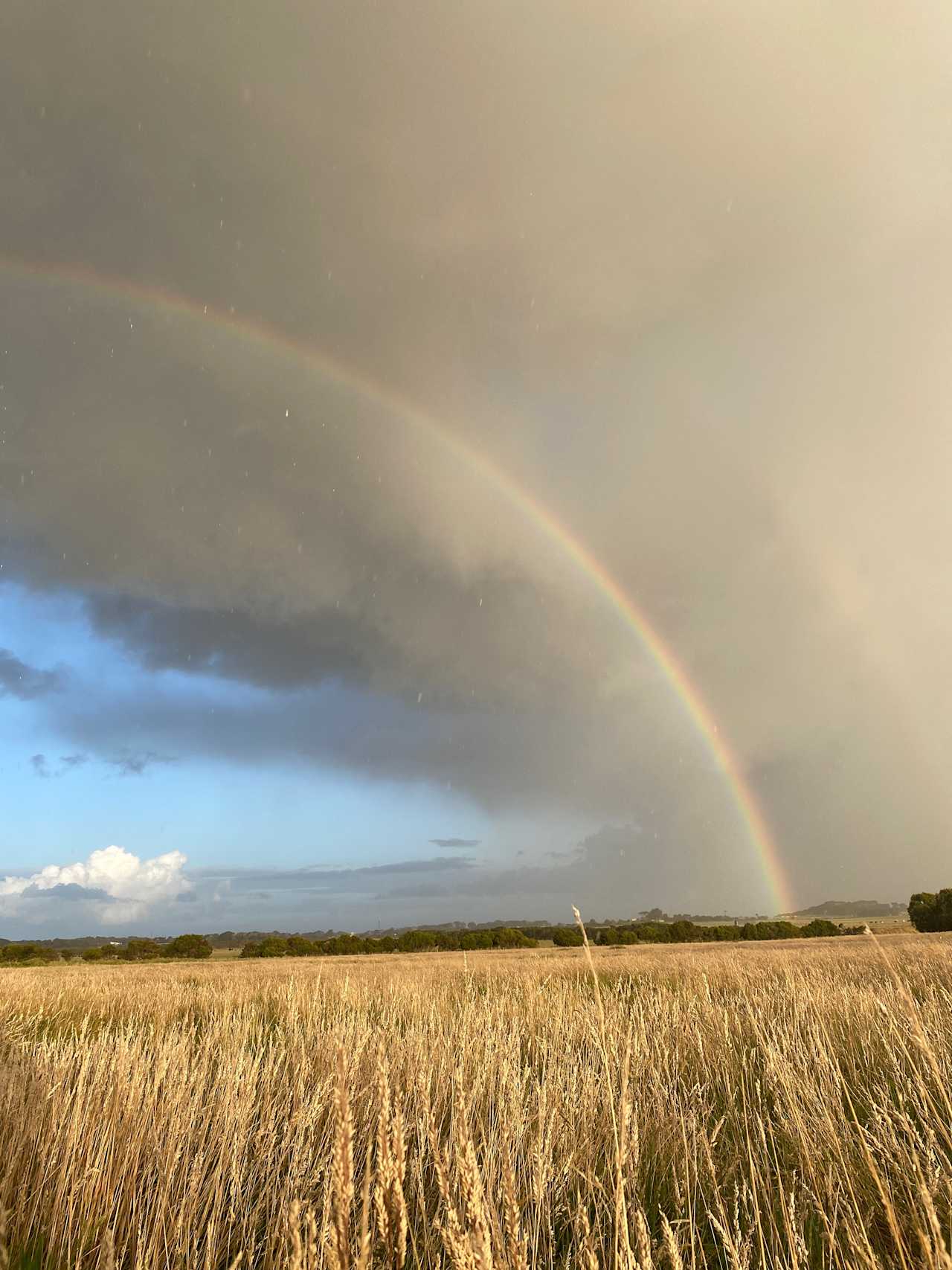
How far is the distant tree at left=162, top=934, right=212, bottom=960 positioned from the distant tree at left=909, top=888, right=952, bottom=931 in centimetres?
7963

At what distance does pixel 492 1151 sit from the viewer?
148 inches

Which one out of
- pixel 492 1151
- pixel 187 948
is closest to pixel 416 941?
pixel 187 948

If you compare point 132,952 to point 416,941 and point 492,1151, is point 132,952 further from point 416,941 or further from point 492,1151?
point 492,1151

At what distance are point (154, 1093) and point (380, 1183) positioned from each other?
4.57 m

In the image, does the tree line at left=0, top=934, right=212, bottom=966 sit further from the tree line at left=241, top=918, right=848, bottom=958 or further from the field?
the field

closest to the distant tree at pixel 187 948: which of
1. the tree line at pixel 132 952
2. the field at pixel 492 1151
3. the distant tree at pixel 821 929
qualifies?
the tree line at pixel 132 952

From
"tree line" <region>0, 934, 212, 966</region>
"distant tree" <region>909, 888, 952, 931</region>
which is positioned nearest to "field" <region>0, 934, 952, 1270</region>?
"distant tree" <region>909, 888, 952, 931</region>

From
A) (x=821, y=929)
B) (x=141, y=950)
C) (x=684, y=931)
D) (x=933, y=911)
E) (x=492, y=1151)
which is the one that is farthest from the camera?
(x=684, y=931)

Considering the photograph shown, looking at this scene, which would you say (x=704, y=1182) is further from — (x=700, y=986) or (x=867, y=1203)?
(x=700, y=986)

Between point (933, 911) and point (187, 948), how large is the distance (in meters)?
84.5

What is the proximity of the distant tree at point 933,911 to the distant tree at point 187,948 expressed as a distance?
79.6 meters

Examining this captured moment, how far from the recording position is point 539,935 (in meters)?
112

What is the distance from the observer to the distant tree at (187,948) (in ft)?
302

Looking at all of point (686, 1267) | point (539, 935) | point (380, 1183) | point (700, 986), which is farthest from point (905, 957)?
point (539, 935)
